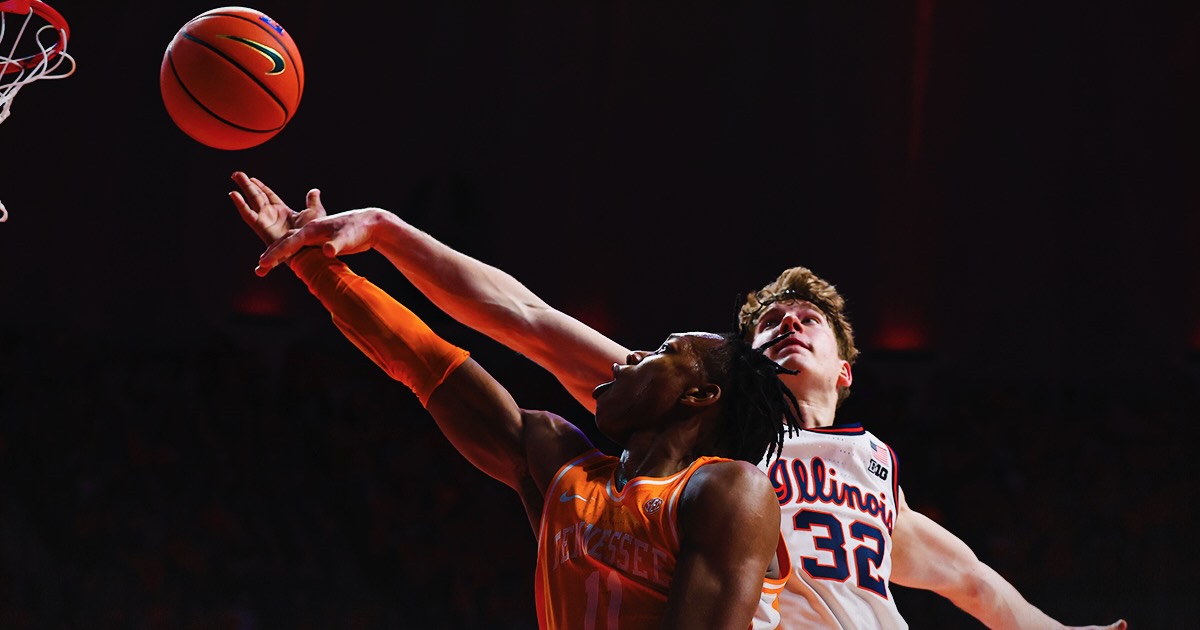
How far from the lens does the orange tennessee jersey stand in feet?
6.44

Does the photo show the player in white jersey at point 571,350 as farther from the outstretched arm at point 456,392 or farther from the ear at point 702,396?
the ear at point 702,396

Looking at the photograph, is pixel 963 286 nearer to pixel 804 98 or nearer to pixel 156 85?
pixel 804 98

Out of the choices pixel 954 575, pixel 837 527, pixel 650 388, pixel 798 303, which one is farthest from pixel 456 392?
pixel 954 575

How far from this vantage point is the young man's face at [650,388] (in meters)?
2.15

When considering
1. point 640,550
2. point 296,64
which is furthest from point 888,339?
point 640,550

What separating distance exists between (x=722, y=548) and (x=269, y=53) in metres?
1.90

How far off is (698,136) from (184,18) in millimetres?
3725

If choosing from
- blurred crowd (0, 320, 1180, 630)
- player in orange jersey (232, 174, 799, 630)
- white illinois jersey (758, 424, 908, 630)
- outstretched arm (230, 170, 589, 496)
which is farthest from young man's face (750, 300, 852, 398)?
blurred crowd (0, 320, 1180, 630)

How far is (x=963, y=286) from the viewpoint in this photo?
8492 mm

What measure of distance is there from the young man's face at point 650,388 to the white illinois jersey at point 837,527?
0.74 m

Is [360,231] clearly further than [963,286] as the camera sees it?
No

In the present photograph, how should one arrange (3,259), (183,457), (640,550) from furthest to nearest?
(3,259) → (183,457) → (640,550)

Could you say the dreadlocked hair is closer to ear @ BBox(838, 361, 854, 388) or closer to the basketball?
ear @ BBox(838, 361, 854, 388)

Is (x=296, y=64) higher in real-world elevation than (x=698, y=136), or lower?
higher
